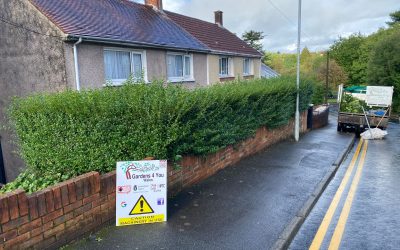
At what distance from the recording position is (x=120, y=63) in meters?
12.5

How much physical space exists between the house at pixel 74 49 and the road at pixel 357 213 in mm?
4307

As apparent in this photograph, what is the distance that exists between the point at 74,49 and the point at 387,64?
127 ft

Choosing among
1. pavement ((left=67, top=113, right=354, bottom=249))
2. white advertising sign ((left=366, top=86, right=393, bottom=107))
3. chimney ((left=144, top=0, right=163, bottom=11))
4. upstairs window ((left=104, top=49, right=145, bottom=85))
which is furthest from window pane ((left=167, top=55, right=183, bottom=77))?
white advertising sign ((left=366, top=86, right=393, bottom=107))

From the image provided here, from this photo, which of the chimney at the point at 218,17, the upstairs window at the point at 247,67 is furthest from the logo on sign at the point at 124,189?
the chimney at the point at 218,17

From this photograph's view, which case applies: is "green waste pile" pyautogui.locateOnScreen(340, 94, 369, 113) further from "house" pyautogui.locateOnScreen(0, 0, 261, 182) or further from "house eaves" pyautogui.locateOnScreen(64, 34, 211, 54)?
"house eaves" pyautogui.locateOnScreen(64, 34, 211, 54)

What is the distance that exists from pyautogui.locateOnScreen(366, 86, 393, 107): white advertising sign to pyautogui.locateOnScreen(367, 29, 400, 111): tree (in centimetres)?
2169

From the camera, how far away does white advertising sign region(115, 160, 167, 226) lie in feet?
15.8

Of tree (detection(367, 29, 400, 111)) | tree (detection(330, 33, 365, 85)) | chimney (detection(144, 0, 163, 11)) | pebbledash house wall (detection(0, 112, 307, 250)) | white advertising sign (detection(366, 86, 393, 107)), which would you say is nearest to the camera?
pebbledash house wall (detection(0, 112, 307, 250))

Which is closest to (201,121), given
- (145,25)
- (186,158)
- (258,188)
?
(186,158)

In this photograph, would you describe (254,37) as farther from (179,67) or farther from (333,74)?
(179,67)

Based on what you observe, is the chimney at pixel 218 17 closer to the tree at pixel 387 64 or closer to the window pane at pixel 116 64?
the window pane at pixel 116 64

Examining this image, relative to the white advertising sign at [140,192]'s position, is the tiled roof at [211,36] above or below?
above

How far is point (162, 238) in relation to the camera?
14.8ft

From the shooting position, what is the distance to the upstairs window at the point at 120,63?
12.0m
